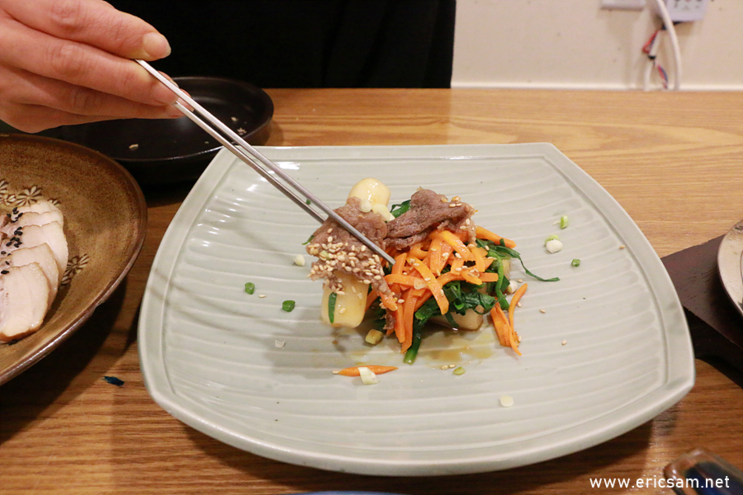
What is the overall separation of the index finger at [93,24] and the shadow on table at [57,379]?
85 cm

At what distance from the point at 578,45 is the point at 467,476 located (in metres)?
4.51

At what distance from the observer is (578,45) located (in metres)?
4.39

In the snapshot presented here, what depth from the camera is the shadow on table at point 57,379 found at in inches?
50.2

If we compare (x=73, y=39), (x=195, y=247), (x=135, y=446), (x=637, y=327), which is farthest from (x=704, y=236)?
(x=73, y=39)

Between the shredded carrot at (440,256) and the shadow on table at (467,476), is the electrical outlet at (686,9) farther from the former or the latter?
the shadow on table at (467,476)

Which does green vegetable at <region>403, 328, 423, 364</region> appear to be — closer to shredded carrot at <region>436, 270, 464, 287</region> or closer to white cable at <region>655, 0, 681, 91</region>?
shredded carrot at <region>436, 270, 464, 287</region>

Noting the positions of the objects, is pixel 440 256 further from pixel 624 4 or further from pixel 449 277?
pixel 624 4

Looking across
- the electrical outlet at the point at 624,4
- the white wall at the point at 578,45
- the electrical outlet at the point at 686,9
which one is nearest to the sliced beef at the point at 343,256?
the white wall at the point at 578,45

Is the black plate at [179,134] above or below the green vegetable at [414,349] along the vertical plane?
above

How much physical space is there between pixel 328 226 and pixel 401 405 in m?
0.58

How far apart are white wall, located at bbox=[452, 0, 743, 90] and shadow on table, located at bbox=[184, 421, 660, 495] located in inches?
162

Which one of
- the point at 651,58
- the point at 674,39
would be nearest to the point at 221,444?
the point at 674,39

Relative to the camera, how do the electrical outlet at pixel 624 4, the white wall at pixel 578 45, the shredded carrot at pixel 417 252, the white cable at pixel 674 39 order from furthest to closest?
1. the white wall at pixel 578 45
2. the electrical outlet at pixel 624 4
3. the white cable at pixel 674 39
4. the shredded carrot at pixel 417 252

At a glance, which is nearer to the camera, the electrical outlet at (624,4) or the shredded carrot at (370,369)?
the shredded carrot at (370,369)
